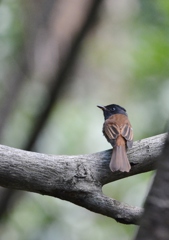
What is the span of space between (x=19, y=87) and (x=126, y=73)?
2678 mm

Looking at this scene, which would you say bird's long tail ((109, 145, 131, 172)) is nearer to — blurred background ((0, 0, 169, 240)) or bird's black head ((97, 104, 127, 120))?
bird's black head ((97, 104, 127, 120))

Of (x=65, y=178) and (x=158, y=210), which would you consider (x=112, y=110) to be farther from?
(x=158, y=210)

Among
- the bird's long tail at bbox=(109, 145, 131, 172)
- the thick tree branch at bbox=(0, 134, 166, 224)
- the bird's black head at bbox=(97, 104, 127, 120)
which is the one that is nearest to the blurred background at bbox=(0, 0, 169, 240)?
the bird's black head at bbox=(97, 104, 127, 120)

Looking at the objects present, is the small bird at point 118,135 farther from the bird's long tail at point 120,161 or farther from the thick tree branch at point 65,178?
the thick tree branch at point 65,178

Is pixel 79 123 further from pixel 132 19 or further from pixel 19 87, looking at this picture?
pixel 19 87

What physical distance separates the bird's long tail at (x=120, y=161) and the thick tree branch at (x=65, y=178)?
7cm

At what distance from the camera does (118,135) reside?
351cm

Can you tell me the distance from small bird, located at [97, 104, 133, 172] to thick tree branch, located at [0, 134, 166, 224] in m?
0.10

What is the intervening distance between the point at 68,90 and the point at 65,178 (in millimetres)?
4733

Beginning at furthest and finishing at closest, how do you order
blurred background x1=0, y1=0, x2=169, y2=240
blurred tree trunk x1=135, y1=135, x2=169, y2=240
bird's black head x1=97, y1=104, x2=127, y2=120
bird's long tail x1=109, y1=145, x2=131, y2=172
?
blurred background x1=0, y1=0, x2=169, y2=240
bird's black head x1=97, y1=104, x2=127, y2=120
bird's long tail x1=109, y1=145, x2=131, y2=172
blurred tree trunk x1=135, y1=135, x2=169, y2=240

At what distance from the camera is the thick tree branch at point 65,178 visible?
8.39 ft

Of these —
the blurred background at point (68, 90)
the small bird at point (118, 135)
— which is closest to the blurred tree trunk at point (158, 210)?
the small bird at point (118, 135)

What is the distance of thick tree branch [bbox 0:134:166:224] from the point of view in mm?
2557

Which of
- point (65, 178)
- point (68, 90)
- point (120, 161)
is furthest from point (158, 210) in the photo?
point (68, 90)
